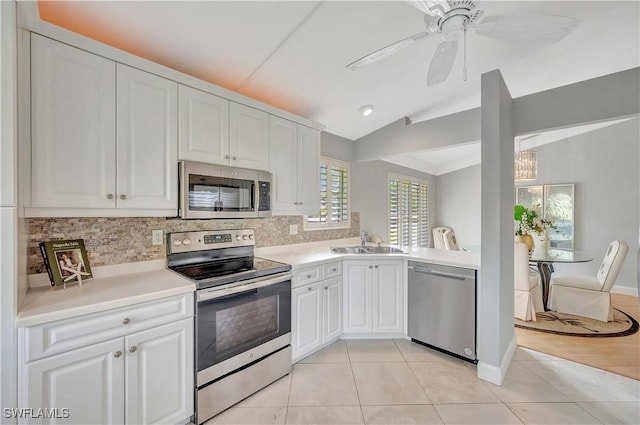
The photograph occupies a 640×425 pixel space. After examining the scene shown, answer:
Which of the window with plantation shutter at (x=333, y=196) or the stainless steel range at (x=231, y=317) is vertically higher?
the window with plantation shutter at (x=333, y=196)

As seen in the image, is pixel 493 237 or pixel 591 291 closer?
pixel 493 237

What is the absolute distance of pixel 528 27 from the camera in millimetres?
1447

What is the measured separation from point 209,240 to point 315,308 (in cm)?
113

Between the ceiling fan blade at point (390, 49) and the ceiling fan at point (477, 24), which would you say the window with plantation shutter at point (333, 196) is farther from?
the ceiling fan at point (477, 24)

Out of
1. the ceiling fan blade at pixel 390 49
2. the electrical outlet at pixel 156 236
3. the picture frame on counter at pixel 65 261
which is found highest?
the ceiling fan blade at pixel 390 49

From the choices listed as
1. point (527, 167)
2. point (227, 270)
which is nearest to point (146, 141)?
point (227, 270)

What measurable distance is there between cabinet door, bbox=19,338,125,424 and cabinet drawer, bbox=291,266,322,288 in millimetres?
1248

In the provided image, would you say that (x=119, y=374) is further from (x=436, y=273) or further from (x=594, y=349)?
(x=594, y=349)

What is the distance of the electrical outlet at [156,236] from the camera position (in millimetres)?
2061

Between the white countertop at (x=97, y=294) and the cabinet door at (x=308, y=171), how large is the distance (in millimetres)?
1406

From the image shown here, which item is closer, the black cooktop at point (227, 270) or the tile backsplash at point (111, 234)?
the tile backsplash at point (111, 234)

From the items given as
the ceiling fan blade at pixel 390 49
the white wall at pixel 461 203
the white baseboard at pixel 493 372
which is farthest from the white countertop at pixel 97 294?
the white wall at pixel 461 203

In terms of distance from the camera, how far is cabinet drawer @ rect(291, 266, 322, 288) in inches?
92.6

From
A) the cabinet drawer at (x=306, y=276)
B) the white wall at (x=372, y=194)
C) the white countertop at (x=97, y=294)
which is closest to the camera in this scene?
the white countertop at (x=97, y=294)
